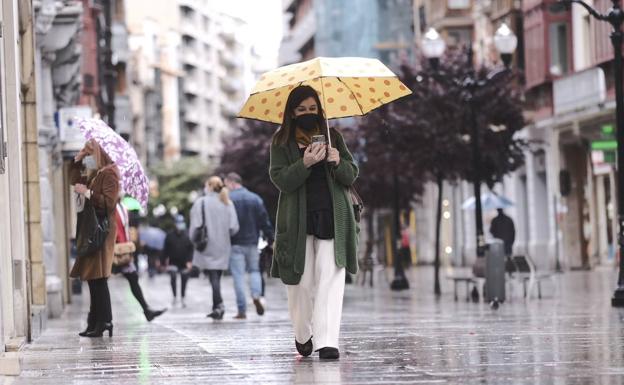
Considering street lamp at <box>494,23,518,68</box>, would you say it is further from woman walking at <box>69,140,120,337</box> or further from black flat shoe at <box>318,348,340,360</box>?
black flat shoe at <box>318,348,340,360</box>

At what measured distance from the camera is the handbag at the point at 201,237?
23.9 meters

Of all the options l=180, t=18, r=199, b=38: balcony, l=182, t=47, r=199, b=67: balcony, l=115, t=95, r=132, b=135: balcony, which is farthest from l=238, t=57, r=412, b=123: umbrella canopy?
l=182, t=47, r=199, b=67: balcony

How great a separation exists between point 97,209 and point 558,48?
117 feet

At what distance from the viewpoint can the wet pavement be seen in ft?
38.2

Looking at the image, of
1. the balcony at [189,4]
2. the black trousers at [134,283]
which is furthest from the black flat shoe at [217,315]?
the balcony at [189,4]

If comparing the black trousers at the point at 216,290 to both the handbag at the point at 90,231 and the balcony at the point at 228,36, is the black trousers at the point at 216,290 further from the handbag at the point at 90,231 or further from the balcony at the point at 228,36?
the balcony at the point at 228,36

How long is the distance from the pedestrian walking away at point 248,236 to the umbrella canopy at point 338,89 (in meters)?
8.75

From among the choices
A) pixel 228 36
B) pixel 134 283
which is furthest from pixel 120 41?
pixel 228 36

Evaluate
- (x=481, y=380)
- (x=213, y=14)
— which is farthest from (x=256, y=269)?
(x=213, y=14)

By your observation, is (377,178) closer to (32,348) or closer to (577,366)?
(32,348)

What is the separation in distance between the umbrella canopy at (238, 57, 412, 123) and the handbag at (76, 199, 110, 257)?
11.4 feet

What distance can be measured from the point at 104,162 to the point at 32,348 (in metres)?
2.41

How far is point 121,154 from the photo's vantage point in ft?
61.3

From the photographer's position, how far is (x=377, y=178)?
182 feet
